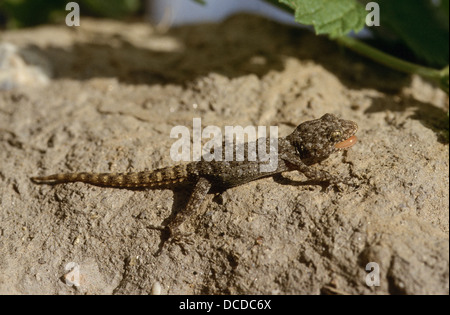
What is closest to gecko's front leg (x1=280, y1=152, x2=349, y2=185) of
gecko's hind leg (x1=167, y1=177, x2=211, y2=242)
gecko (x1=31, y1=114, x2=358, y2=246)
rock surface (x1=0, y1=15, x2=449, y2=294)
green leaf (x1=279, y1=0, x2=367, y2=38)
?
gecko (x1=31, y1=114, x2=358, y2=246)

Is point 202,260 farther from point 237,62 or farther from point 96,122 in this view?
point 237,62

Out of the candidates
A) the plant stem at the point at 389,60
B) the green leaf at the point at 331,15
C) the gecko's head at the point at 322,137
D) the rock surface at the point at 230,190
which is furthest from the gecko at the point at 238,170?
the plant stem at the point at 389,60

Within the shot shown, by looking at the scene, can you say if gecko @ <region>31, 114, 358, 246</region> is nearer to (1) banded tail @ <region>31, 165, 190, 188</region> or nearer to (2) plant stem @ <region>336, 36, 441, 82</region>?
(1) banded tail @ <region>31, 165, 190, 188</region>

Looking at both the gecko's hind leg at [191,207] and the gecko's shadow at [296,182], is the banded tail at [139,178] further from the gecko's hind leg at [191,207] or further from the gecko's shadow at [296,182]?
the gecko's shadow at [296,182]

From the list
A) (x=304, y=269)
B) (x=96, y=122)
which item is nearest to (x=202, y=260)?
(x=304, y=269)

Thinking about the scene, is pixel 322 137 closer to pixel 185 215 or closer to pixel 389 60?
pixel 185 215

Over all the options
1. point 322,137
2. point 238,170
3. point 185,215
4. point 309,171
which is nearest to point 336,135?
point 322,137
